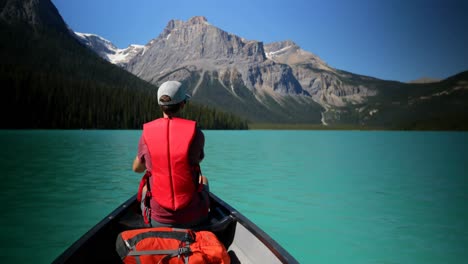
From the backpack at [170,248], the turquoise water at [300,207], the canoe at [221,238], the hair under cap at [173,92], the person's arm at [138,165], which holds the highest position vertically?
the hair under cap at [173,92]

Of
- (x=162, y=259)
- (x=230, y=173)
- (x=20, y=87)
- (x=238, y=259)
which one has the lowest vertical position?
(x=230, y=173)

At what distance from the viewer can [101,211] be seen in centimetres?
1311

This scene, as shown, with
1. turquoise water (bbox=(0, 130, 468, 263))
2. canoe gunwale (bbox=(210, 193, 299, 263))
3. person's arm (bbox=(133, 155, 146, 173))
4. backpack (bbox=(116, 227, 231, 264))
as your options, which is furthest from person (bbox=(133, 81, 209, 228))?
turquoise water (bbox=(0, 130, 468, 263))

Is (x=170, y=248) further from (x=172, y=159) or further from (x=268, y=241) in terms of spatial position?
(x=268, y=241)

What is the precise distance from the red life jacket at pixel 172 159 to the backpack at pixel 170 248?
46 centimetres

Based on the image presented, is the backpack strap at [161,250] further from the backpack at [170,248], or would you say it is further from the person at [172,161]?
the person at [172,161]

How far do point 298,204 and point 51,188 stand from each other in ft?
40.4

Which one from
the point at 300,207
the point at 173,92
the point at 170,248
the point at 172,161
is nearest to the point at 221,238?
the point at 170,248

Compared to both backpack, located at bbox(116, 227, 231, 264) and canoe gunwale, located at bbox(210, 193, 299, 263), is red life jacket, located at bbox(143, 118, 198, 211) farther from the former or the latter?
canoe gunwale, located at bbox(210, 193, 299, 263)

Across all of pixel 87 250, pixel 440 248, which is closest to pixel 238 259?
pixel 87 250

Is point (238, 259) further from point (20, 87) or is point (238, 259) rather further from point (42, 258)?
point (20, 87)

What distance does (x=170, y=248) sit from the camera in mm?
4012

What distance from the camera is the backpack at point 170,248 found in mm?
3908

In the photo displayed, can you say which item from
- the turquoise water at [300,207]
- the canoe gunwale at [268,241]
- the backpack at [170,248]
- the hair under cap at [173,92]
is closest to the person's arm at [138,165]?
the hair under cap at [173,92]
